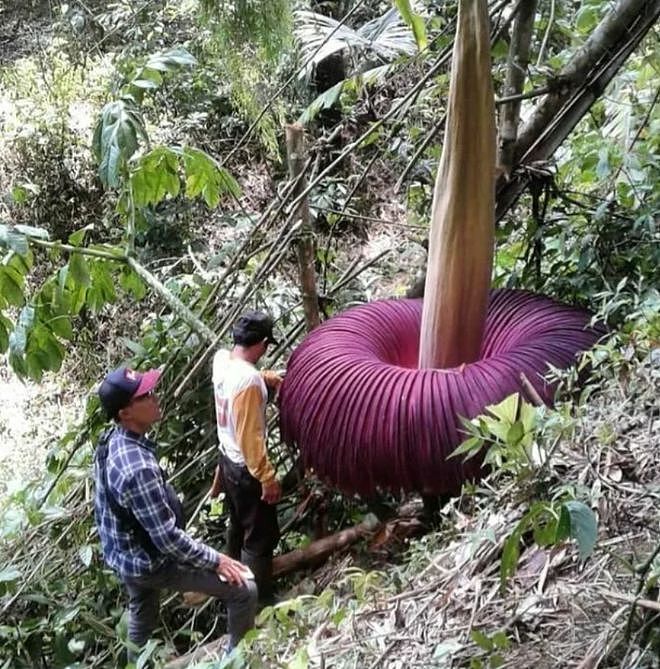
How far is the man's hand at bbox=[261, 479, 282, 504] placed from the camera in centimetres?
228

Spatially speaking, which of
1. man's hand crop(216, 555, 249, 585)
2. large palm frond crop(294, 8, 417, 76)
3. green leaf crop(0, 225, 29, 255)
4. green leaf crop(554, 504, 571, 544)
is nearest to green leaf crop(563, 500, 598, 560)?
green leaf crop(554, 504, 571, 544)

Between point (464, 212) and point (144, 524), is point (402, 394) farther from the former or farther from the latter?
point (144, 524)

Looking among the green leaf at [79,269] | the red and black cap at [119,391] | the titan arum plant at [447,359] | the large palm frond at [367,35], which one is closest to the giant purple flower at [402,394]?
the titan arum plant at [447,359]

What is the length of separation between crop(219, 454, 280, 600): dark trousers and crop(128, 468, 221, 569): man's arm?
360 millimetres

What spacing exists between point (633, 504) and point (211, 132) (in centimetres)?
482

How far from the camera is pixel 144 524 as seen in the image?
1962 mm

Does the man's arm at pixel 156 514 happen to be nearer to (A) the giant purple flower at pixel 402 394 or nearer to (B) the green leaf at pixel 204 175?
(A) the giant purple flower at pixel 402 394

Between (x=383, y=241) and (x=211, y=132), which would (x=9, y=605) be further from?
(x=211, y=132)

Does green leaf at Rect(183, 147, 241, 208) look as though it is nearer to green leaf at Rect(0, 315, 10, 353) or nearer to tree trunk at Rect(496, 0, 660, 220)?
green leaf at Rect(0, 315, 10, 353)

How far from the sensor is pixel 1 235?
2135mm

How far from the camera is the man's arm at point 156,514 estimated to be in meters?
1.94

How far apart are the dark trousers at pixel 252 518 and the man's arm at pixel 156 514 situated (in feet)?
1.18

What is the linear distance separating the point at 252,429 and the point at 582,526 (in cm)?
134

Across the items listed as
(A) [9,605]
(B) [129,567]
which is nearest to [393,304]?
(B) [129,567]
